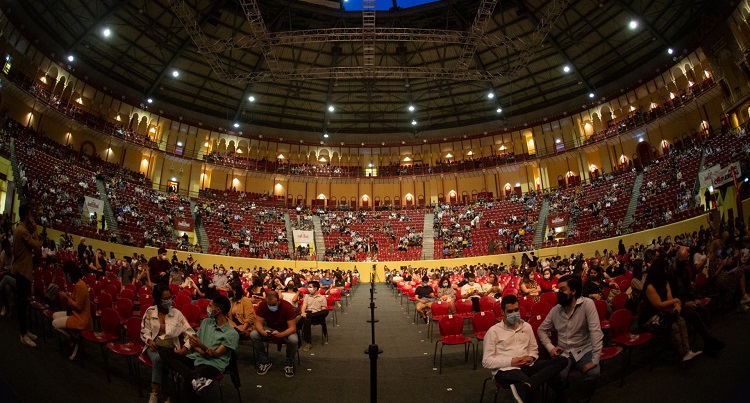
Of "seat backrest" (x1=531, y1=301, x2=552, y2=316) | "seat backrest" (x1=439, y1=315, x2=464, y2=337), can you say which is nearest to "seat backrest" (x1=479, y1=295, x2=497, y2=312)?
"seat backrest" (x1=531, y1=301, x2=552, y2=316)

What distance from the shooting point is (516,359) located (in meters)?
4.51

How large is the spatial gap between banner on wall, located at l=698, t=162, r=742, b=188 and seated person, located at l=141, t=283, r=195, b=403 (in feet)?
66.0

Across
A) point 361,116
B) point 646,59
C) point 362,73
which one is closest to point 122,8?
point 362,73

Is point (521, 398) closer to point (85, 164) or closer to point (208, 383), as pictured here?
point (208, 383)

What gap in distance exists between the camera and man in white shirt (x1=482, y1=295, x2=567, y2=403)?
14.1ft

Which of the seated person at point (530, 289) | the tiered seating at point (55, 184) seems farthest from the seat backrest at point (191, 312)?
the tiered seating at point (55, 184)

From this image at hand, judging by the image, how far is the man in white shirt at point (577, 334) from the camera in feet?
14.9

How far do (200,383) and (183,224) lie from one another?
26187 mm

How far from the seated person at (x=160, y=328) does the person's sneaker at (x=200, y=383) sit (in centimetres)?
54

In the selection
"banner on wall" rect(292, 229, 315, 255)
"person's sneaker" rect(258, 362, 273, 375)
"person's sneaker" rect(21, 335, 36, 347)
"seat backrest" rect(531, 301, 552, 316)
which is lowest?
"person's sneaker" rect(258, 362, 273, 375)

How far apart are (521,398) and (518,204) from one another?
31.5 metres

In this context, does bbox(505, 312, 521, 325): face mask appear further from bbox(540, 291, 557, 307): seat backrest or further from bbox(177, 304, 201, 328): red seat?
bbox(177, 304, 201, 328): red seat

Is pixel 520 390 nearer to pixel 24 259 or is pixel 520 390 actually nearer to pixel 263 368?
pixel 263 368

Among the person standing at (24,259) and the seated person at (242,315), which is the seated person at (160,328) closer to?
the seated person at (242,315)
